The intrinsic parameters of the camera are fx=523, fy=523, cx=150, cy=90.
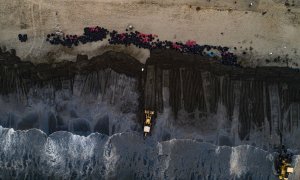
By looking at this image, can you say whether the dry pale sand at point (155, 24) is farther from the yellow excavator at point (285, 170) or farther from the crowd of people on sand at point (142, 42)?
the yellow excavator at point (285, 170)

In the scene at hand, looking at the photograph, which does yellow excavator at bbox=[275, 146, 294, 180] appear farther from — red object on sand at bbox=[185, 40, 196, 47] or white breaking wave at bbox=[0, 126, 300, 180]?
red object on sand at bbox=[185, 40, 196, 47]

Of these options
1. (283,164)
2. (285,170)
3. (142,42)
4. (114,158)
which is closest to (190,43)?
(142,42)

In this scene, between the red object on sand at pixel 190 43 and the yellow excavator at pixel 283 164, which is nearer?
the yellow excavator at pixel 283 164

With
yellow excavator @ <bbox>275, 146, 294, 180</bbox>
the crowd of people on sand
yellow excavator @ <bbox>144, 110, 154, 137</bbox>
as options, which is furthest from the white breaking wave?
the crowd of people on sand

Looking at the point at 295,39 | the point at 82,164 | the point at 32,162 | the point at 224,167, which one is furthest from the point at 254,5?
the point at 32,162

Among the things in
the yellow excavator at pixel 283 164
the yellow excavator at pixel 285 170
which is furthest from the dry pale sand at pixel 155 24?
the yellow excavator at pixel 285 170

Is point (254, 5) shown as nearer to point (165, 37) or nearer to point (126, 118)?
point (165, 37)

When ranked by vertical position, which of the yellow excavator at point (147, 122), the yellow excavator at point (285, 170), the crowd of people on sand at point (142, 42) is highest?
the crowd of people on sand at point (142, 42)

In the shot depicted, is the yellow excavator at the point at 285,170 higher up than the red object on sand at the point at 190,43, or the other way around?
the red object on sand at the point at 190,43
